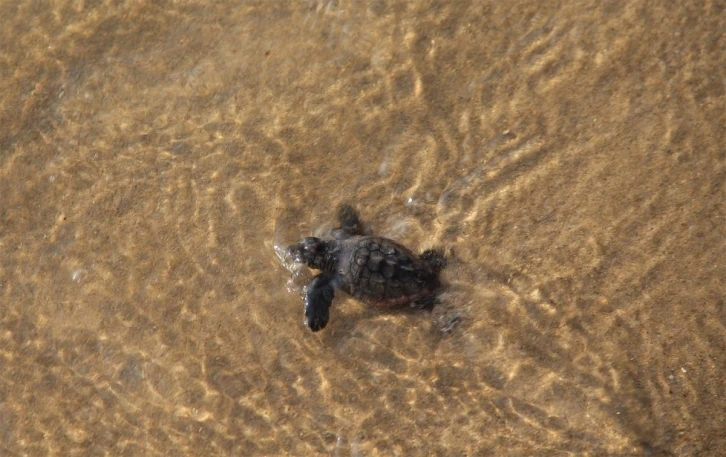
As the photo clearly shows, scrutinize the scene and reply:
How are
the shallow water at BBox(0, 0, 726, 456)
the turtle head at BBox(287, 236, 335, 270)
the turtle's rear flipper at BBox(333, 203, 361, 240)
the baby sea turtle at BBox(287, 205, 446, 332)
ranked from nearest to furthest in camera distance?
the shallow water at BBox(0, 0, 726, 456)
the baby sea turtle at BBox(287, 205, 446, 332)
the turtle head at BBox(287, 236, 335, 270)
the turtle's rear flipper at BBox(333, 203, 361, 240)

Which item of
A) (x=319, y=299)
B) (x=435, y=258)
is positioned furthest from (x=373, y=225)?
(x=319, y=299)

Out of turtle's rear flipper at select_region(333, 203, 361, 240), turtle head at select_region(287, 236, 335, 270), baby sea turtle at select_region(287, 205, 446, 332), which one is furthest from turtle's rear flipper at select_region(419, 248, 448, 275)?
turtle head at select_region(287, 236, 335, 270)

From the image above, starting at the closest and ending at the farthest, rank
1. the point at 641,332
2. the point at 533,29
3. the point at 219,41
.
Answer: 1. the point at 641,332
2. the point at 533,29
3. the point at 219,41

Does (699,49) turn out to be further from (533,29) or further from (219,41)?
(219,41)

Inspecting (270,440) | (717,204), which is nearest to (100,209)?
(270,440)

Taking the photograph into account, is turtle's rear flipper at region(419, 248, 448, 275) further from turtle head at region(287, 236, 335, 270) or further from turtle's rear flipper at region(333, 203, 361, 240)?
turtle head at region(287, 236, 335, 270)

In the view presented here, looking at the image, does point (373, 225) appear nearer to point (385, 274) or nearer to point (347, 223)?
point (347, 223)
